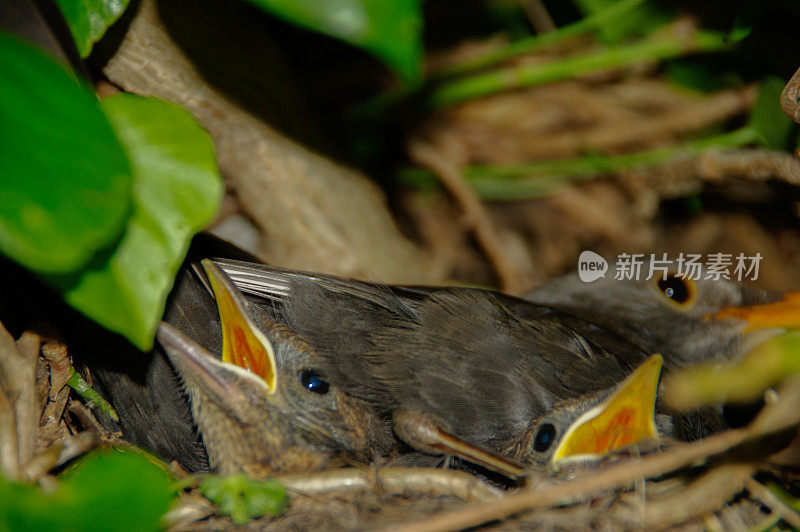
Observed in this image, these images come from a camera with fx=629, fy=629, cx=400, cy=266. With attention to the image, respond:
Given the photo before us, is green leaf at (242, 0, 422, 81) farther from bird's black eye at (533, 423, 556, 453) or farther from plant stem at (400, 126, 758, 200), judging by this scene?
plant stem at (400, 126, 758, 200)

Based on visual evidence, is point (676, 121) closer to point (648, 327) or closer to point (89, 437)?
point (648, 327)

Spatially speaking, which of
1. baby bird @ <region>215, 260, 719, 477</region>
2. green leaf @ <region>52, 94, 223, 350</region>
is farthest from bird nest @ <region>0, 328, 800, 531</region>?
green leaf @ <region>52, 94, 223, 350</region>

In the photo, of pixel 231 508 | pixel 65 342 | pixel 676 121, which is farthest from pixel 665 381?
pixel 65 342

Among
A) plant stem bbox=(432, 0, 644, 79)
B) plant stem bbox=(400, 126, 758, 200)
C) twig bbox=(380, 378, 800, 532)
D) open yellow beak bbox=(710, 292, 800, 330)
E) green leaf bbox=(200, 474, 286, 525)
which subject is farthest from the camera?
plant stem bbox=(400, 126, 758, 200)

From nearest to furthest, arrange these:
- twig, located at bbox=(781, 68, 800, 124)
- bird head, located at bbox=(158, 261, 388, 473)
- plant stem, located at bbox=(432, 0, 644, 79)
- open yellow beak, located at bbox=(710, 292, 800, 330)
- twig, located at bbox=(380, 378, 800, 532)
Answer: twig, located at bbox=(380, 378, 800, 532) → bird head, located at bbox=(158, 261, 388, 473) → twig, located at bbox=(781, 68, 800, 124) → open yellow beak, located at bbox=(710, 292, 800, 330) → plant stem, located at bbox=(432, 0, 644, 79)

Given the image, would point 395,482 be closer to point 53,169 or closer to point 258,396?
point 258,396

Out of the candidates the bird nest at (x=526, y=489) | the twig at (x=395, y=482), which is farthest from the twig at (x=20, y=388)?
the twig at (x=395, y=482)
